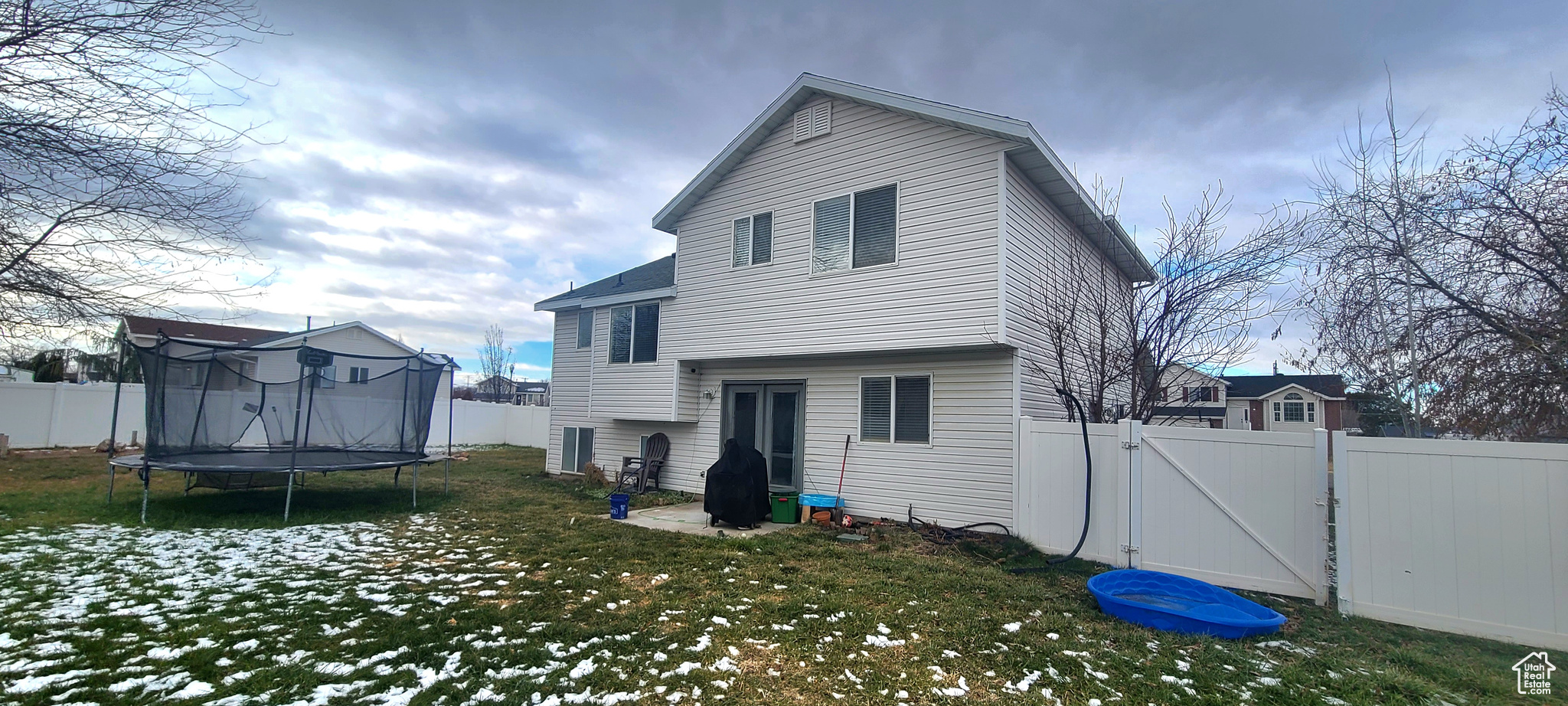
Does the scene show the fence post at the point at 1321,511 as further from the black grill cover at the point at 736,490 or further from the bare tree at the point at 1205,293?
the black grill cover at the point at 736,490

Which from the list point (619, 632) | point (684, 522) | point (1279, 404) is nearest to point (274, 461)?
point (684, 522)

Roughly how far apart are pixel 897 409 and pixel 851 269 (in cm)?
206

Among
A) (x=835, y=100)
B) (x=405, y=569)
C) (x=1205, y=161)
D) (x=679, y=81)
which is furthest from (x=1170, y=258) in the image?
(x=405, y=569)

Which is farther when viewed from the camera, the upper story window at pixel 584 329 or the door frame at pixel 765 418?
the upper story window at pixel 584 329

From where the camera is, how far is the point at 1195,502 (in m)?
5.93

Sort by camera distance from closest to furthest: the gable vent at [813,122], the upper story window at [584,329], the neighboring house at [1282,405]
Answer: the gable vent at [813,122] < the upper story window at [584,329] < the neighboring house at [1282,405]

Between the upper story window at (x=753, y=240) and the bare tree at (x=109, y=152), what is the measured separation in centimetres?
636

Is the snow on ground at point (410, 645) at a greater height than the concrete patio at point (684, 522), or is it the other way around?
the snow on ground at point (410, 645)

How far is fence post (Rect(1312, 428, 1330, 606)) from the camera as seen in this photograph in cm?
523

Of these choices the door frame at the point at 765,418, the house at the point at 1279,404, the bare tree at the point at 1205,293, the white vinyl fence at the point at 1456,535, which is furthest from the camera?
the house at the point at 1279,404

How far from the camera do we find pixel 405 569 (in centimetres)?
593

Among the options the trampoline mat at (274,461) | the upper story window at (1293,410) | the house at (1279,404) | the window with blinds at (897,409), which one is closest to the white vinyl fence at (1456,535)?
the window with blinds at (897,409)

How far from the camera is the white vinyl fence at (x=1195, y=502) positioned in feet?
17.7

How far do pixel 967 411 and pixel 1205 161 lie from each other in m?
4.78
